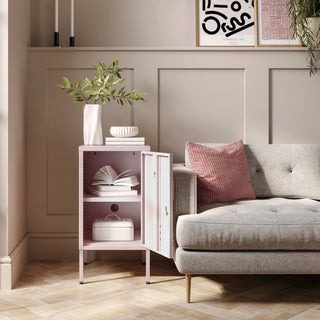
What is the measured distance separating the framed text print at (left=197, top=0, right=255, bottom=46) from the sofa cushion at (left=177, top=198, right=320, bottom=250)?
1.43m

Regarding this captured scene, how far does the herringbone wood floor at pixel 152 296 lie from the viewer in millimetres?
2266

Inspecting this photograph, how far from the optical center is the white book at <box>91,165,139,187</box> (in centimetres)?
290

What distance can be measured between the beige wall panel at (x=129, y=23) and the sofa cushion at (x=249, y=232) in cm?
151

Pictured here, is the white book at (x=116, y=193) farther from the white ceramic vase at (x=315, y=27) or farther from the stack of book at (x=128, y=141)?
the white ceramic vase at (x=315, y=27)

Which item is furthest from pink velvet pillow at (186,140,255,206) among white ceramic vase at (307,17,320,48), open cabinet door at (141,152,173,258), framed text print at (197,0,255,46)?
white ceramic vase at (307,17,320,48)

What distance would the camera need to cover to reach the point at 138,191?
10.1 ft

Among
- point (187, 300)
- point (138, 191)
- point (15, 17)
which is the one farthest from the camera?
point (138, 191)

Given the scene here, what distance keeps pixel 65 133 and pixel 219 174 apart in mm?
1089

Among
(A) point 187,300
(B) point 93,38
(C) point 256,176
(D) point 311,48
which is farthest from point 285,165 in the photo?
(B) point 93,38

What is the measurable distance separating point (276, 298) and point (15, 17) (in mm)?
2058

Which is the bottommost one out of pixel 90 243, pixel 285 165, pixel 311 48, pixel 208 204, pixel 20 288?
pixel 20 288

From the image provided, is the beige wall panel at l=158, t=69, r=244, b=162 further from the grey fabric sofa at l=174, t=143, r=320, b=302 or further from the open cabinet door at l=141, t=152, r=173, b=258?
the grey fabric sofa at l=174, t=143, r=320, b=302

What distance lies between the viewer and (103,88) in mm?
2951

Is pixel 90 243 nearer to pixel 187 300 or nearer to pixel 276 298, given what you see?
pixel 187 300
